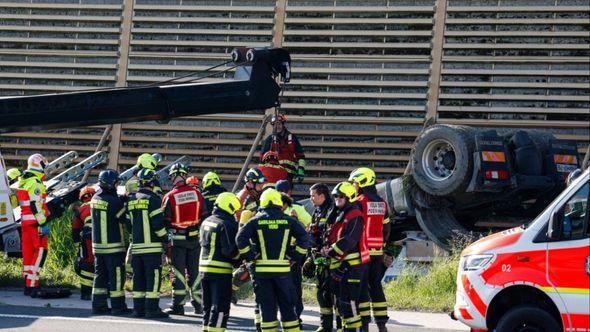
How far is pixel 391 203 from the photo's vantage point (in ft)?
56.4

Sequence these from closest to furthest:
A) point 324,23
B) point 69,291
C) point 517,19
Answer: point 69,291 < point 517,19 < point 324,23

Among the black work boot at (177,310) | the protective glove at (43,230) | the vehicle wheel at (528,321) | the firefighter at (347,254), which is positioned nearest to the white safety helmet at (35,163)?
the protective glove at (43,230)

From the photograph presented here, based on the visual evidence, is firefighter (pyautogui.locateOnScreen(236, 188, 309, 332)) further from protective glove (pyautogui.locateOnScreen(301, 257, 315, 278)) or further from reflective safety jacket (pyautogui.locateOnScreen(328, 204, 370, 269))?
protective glove (pyautogui.locateOnScreen(301, 257, 315, 278))

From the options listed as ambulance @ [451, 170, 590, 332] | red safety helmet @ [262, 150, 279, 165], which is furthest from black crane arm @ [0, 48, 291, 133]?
ambulance @ [451, 170, 590, 332]

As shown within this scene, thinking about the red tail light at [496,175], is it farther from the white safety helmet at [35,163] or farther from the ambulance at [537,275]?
the white safety helmet at [35,163]

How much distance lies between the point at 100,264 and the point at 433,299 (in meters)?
4.17

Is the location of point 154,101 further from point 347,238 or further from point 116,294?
point 347,238

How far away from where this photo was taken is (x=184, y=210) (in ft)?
48.6

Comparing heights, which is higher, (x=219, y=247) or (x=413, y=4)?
(x=413, y=4)

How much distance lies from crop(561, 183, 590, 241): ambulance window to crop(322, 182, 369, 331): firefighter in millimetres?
2488

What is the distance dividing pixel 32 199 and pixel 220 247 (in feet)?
17.9

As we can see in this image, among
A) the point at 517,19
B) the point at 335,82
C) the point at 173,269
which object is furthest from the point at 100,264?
the point at 517,19

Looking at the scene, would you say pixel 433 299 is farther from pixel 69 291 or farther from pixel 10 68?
pixel 10 68

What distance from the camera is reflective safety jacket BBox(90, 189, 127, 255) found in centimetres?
1499
